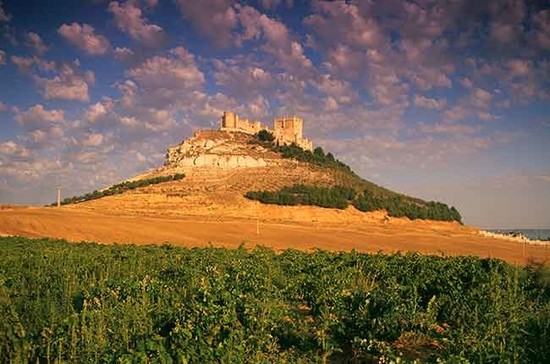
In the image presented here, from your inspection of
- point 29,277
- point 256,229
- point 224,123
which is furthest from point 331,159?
point 29,277

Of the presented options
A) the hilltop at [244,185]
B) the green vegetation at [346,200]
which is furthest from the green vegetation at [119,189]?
the green vegetation at [346,200]

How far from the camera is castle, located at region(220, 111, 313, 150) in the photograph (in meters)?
125

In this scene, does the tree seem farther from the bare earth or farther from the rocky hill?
the bare earth

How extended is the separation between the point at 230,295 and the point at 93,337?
2.46 metres

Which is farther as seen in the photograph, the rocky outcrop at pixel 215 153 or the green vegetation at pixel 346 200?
the rocky outcrop at pixel 215 153

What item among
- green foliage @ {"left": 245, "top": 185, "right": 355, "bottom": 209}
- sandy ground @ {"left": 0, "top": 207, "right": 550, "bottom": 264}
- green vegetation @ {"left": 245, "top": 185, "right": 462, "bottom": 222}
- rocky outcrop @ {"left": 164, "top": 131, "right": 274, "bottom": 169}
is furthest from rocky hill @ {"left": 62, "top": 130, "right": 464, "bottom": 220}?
sandy ground @ {"left": 0, "top": 207, "right": 550, "bottom": 264}

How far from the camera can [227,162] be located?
311 feet

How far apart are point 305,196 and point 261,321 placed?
65132mm

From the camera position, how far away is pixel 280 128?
13375 centimetres

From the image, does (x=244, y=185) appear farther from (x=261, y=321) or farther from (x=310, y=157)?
(x=261, y=321)

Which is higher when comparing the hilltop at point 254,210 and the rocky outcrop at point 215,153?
the rocky outcrop at point 215,153

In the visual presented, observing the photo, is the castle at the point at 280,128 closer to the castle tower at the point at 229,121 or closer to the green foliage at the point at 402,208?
the castle tower at the point at 229,121

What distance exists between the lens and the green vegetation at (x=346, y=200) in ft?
237

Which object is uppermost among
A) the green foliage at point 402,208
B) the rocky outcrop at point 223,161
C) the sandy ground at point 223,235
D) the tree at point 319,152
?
the tree at point 319,152
